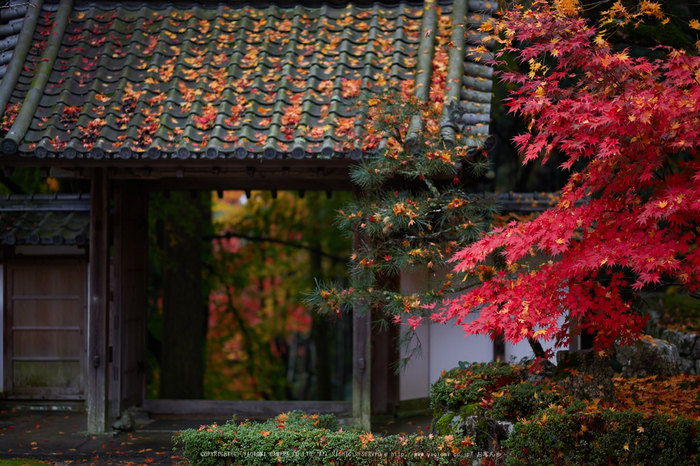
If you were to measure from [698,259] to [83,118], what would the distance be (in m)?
6.44

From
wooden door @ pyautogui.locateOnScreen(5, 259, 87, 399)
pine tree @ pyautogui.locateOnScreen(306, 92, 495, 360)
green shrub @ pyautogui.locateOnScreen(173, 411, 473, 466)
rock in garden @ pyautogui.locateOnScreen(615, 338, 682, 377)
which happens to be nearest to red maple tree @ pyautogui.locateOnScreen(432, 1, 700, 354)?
pine tree @ pyautogui.locateOnScreen(306, 92, 495, 360)

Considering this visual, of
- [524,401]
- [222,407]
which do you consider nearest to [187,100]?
[222,407]

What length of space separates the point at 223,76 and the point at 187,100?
2.05 feet

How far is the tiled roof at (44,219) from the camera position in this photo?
8492 millimetres

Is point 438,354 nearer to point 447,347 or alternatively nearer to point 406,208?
point 447,347

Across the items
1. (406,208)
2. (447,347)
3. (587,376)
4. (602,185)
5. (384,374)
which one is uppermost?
(602,185)

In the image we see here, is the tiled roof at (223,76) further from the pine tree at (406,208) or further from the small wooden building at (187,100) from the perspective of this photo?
the pine tree at (406,208)

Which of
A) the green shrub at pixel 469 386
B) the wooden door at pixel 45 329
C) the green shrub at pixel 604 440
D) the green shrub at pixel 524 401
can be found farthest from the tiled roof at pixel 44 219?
the green shrub at pixel 604 440

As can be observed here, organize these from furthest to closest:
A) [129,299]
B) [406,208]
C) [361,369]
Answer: [129,299], [361,369], [406,208]

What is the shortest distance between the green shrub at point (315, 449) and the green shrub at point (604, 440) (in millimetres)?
547

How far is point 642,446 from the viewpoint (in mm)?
4891

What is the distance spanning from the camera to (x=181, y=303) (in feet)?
39.5

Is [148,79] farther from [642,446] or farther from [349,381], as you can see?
[349,381]

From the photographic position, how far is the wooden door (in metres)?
9.16
